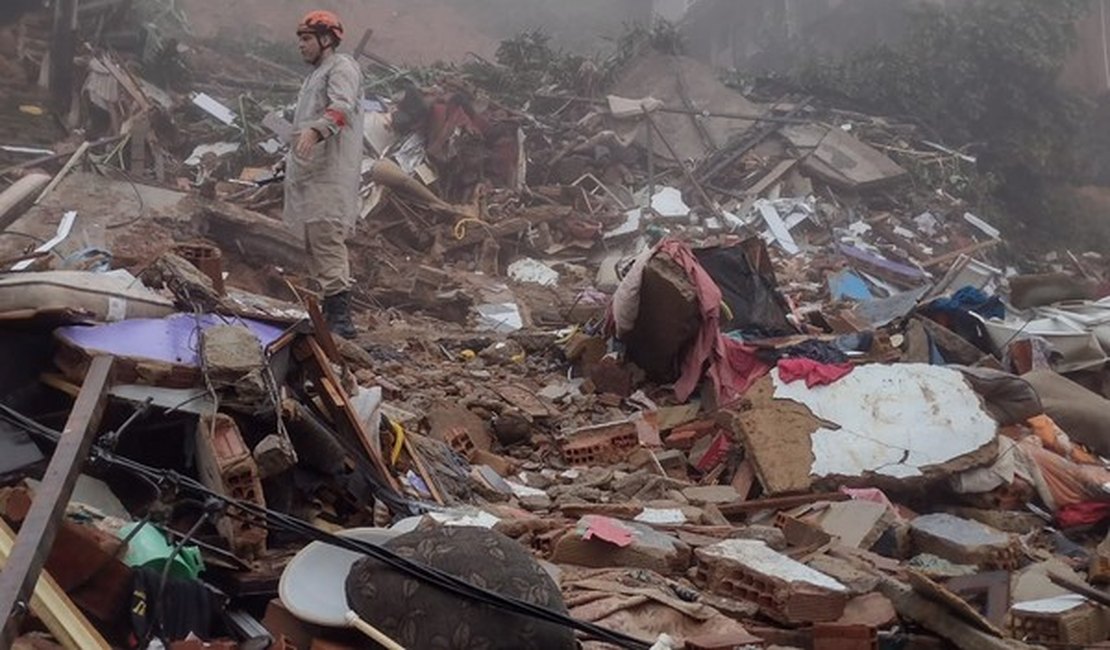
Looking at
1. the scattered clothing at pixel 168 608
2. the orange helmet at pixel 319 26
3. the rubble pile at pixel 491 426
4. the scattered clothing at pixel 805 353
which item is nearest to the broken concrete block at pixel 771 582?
the rubble pile at pixel 491 426

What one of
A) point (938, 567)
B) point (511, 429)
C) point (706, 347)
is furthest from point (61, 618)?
point (706, 347)

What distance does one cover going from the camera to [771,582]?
3.82 metres

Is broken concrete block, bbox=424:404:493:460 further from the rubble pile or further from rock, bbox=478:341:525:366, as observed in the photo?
rock, bbox=478:341:525:366

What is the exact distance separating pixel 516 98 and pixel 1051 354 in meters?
9.18

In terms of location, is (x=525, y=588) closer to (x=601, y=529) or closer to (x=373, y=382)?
(x=601, y=529)

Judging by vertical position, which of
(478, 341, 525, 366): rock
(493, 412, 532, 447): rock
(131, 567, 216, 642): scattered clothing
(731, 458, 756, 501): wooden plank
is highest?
(131, 567, 216, 642): scattered clothing

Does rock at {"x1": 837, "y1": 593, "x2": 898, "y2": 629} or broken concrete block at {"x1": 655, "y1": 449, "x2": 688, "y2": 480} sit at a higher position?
rock at {"x1": 837, "y1": 593, "x2": 898, "y2": 629}

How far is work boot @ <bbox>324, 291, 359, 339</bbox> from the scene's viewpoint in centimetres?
670

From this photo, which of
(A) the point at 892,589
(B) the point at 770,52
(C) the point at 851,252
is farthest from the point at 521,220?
(B) the point at 770,52

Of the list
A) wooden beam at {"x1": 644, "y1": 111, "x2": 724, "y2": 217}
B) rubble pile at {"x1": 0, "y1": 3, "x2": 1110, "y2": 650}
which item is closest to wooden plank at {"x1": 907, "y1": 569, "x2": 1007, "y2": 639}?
rubble pile at {"x1": 0, "y1": 3, "x2": 1110, "y2": 650}

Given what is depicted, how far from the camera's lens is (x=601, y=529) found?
163 inches

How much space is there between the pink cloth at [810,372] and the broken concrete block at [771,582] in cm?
207

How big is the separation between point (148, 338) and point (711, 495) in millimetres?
2798

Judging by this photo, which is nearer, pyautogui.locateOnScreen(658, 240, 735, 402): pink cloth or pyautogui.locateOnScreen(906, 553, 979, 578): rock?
pyautogui.locateOnScreen(906, 553, 979, 578): rock
